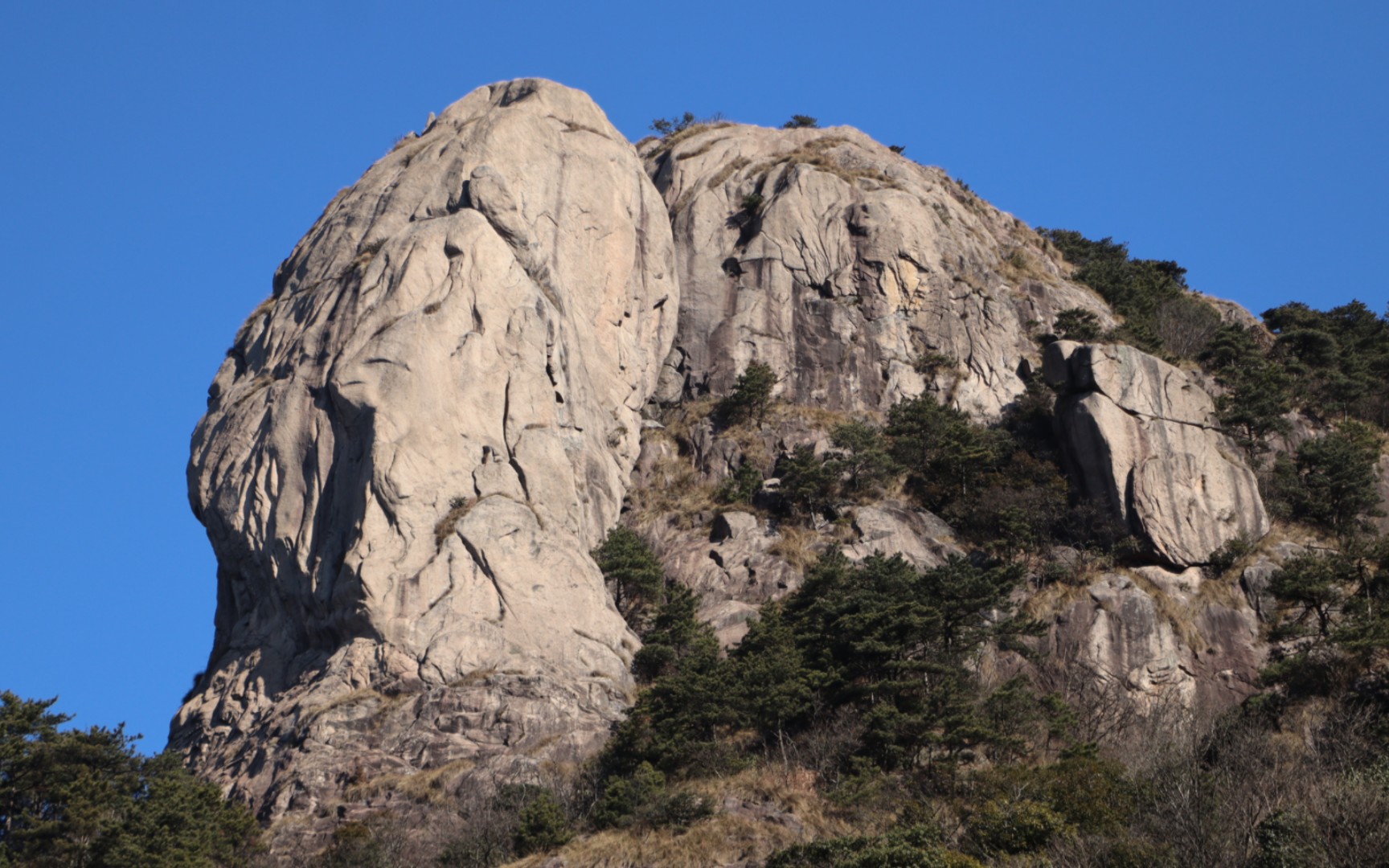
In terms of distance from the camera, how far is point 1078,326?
65625mm

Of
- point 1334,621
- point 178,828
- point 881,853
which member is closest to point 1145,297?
point 1334,621

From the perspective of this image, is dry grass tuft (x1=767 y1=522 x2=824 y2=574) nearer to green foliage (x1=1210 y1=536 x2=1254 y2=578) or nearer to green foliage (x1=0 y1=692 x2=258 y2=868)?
green foliage (x1=1210 y1=536 x2=1254 y2=578)

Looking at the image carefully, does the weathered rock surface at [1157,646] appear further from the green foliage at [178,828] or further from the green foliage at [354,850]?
the green foliage at [178,828]

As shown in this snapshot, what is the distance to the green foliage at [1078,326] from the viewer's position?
212 ft

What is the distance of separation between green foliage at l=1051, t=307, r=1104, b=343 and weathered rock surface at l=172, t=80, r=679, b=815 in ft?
62.7

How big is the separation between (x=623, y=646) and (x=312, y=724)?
1064cm

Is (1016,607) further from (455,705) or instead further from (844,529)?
(455,705)

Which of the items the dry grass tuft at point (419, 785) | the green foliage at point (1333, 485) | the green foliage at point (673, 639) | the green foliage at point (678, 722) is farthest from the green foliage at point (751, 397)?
the dry grass tuft at point (419, 785)

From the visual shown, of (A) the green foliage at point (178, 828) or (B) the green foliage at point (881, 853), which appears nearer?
(B) the green foliage at point (881, 853)

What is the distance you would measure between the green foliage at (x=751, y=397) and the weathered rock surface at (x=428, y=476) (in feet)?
13.9

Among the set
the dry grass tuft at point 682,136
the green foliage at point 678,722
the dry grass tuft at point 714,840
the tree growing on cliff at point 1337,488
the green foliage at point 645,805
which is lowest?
the dry grass tuft at point 714,840

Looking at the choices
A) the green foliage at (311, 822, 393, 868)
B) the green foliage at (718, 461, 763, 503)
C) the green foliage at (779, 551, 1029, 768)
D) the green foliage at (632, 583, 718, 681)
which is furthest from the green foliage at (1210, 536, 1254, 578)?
the green foliage at (311, 822, 393, 868)

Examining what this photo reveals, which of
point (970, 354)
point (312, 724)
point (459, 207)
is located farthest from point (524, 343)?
point (970, 354)

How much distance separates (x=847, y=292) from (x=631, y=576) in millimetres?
22094
